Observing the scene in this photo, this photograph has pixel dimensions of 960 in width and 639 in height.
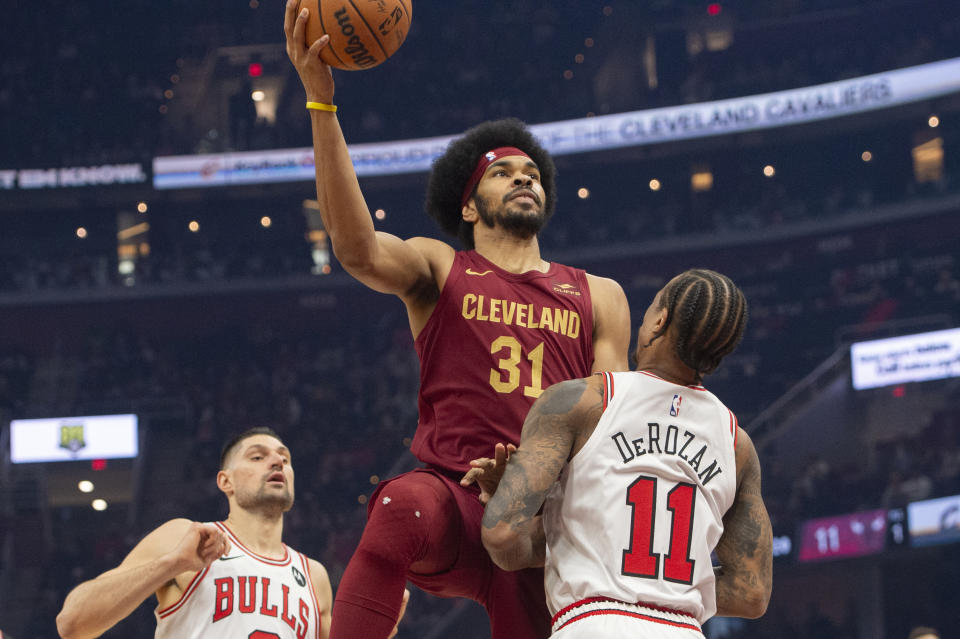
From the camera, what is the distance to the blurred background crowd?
794 inches

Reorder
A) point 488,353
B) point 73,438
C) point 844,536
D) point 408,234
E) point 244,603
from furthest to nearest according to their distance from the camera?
point 408,234
point 73,438
point 844,536
point 244,603
point 488,353

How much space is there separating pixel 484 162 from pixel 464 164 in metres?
0.19

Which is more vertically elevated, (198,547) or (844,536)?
(198,547)

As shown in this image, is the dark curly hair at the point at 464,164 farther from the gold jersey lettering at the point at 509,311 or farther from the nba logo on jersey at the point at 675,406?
the nba logo on jersey at the point at 675,406

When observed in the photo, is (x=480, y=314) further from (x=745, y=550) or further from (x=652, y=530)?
(x=745, y=550)

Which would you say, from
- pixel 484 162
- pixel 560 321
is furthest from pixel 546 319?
pixel 484 162

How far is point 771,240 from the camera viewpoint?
83.4 ft

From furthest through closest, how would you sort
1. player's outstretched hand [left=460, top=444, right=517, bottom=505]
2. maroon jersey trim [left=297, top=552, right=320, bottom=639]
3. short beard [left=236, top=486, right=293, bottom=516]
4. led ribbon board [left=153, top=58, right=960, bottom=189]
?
led ribbon board [left=153, top=58, right=960, bottom=189] < short beard [left=236, top=486, right=293, bottom=516] < maroon jersey trim [left=297, top=552, right=320, bottom=639] < player's outstretched hand [left=460, top=444, right=517, bottom=505]

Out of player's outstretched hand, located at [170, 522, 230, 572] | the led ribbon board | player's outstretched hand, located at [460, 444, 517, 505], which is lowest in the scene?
player's outstretched hand, located at [170, 522, 230, 572]

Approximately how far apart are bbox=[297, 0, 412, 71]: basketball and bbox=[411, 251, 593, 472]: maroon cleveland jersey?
82 centimetres

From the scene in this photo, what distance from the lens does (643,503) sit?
297 centimetres

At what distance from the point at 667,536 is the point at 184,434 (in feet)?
72.7

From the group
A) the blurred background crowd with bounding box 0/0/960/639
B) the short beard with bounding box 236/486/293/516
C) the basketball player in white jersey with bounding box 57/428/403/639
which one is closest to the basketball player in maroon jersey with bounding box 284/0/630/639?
the basketball player in white jersey with bounding box 57/428/403/639

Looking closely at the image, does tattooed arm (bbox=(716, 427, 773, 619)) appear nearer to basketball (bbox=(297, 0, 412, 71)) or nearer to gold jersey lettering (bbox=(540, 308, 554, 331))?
gold jersey lettering (bbox=(540, 308, 554, 331))
